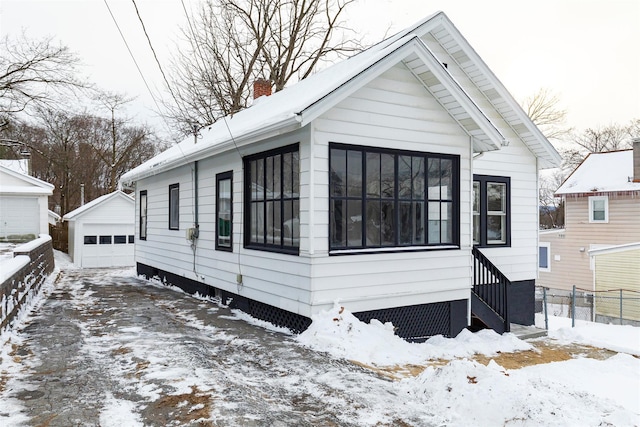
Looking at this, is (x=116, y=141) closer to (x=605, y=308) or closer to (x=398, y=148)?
(x=605, y=308)

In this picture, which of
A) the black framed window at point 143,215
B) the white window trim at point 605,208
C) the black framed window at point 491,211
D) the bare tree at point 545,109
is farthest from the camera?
the bare tree at point 545,109

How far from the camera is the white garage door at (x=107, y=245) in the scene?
850 inches

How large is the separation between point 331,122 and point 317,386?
364 cm

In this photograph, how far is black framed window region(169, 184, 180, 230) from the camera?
11730 mm

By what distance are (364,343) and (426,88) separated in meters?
4.26

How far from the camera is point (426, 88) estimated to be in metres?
7.79

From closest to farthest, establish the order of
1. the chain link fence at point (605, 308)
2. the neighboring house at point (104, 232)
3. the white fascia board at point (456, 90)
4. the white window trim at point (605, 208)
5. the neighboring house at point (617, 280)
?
the white fascia board at point (456, 90)
the chain link fence at point (605, 308)
the neighboring house at point (617, 280)
the white window trim at point (605, 208)
the neighboring house at point (104, 232)

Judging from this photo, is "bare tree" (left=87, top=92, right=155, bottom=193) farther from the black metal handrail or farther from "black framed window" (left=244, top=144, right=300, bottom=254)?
the black metal handrail

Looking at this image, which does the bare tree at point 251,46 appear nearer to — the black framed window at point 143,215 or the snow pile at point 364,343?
the black framed window at point 143,215

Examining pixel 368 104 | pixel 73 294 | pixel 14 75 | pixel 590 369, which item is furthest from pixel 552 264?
pixel 14 75

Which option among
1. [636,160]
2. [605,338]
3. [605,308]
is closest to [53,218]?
[605,308]

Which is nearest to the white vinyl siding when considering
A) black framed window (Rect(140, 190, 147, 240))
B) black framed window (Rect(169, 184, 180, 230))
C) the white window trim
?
black framed window (Rect(169, 184, 180, 230))

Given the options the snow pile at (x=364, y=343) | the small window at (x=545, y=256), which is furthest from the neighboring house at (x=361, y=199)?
the small window at (x=545, y=256)

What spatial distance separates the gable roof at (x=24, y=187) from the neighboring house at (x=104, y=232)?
162 cm
